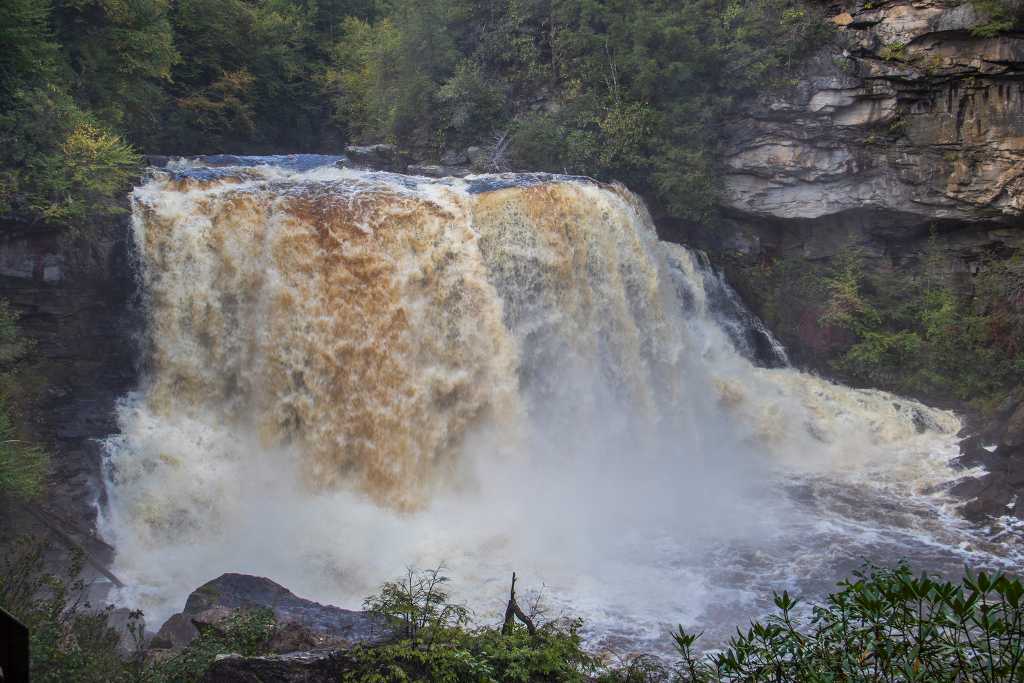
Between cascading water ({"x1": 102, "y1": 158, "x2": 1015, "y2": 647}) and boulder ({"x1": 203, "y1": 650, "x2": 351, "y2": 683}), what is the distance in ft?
12.9

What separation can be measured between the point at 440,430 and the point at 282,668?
608 centimetres

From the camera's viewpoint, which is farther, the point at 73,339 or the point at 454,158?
the point at 454,158

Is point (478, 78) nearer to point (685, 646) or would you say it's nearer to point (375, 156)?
point (375, 156)

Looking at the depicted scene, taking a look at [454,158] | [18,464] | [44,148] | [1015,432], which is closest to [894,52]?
[1015,432]

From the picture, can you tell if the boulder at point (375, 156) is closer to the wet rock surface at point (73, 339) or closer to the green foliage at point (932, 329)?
the wet rock surface at point (73, 339)

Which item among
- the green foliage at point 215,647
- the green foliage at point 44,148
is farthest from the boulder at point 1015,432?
the green foliage at point 44,148

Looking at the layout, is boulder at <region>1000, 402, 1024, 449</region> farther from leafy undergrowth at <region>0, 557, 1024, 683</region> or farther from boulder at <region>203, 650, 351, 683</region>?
boulder at <region>203, 650, 351, 683</region>

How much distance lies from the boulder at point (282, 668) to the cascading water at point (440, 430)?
392 centimetres

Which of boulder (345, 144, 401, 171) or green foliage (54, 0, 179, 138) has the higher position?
green foliage (54, 0, 179, 138)

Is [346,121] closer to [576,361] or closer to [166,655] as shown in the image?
[576,361]

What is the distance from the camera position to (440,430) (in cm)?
1145

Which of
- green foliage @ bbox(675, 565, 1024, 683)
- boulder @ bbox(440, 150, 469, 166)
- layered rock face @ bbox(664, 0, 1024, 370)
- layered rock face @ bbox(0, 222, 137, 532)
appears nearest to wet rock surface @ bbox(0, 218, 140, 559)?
layered rock face @ bbox(0, 222, 137, 532)

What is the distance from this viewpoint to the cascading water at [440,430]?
10.0 metres

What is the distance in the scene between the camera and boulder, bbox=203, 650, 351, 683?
543 cm
